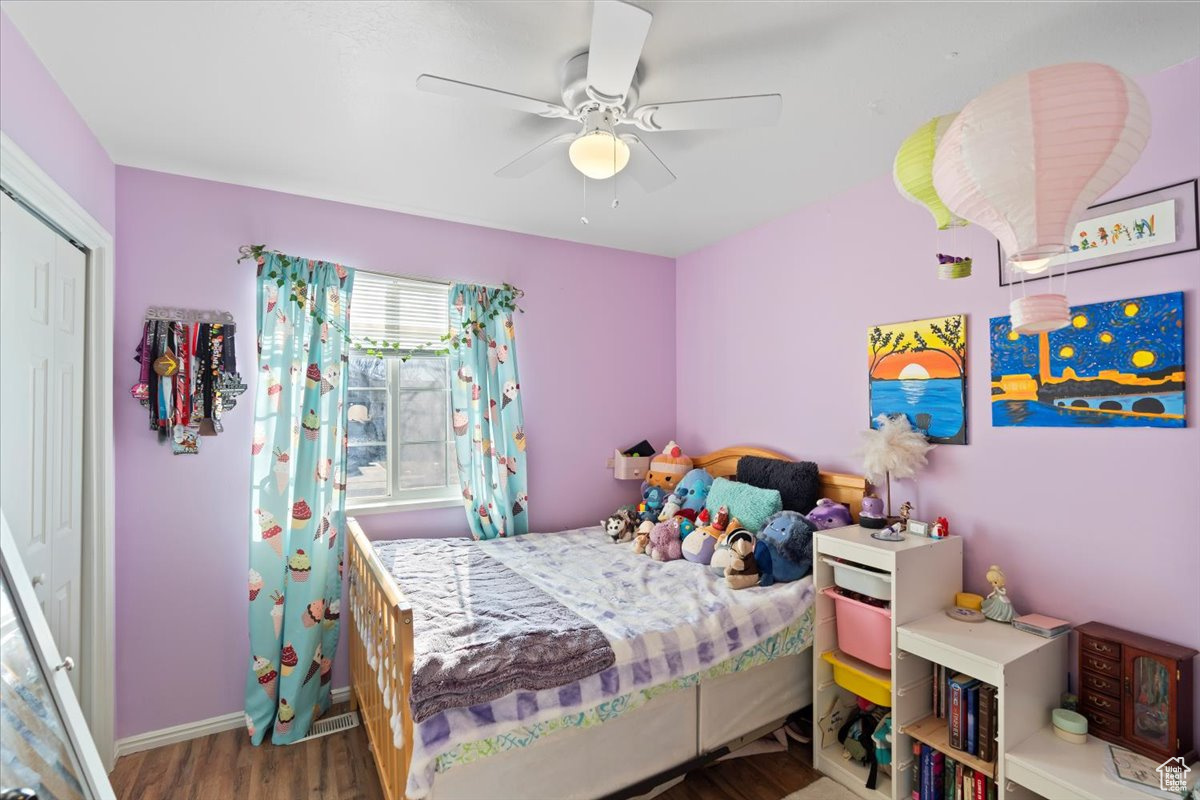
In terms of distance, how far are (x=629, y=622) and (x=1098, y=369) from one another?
1.83 metres

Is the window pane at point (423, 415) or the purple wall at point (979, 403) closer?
the purple wall at point (979, 403)

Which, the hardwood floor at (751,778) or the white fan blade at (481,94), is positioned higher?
the white fan blade at (481,94)

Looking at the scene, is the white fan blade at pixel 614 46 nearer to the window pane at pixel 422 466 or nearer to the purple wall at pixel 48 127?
the purple wall at pixel 48 127

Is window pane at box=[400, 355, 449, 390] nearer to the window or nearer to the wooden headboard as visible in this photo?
the window

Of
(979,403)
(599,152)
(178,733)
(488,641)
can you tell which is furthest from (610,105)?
(178,733)

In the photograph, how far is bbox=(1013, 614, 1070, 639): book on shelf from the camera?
6.28ft

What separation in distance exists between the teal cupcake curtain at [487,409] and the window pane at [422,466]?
0.15m

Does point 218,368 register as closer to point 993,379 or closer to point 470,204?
point 470,204

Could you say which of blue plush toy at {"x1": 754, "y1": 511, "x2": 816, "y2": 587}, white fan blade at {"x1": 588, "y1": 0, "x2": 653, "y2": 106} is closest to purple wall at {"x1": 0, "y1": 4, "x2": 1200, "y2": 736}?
blue plush toy at {"x1": 754, "y1": 511, "x2": 816, "y2": 587}

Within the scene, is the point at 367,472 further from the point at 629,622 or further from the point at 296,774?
the point at 629,622

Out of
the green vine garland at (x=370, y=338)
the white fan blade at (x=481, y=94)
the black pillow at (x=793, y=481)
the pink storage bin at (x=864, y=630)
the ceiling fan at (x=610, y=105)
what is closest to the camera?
the ceiling fan at (x=610, y=105)

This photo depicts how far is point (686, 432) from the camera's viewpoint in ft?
12.8

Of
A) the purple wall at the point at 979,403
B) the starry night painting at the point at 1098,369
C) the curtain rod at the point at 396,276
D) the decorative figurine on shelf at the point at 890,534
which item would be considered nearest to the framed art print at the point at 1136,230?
the purple wall at the point at 979,403

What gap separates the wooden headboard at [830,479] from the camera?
266 centimetres
